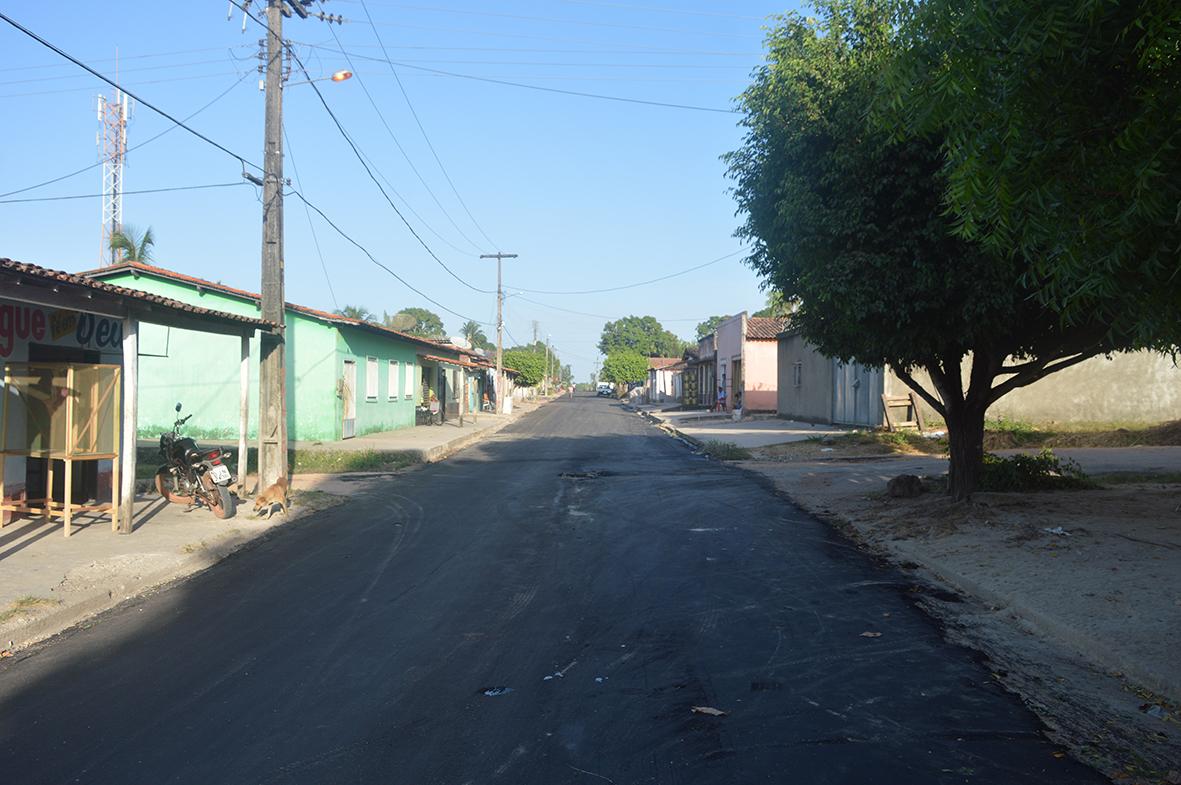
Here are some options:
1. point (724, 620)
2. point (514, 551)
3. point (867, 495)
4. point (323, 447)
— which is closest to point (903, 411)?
point (867, 495)

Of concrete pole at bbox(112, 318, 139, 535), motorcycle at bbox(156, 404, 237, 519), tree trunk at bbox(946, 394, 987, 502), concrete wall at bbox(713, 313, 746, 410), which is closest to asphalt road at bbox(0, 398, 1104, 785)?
concrete pole at bbox(112, 318, 139, 535)

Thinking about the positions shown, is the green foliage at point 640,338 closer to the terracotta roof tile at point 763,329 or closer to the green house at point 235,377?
the terracotta roof tile at point 763,329

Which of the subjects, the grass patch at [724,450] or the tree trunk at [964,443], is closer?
the tree trunk at [964,443]

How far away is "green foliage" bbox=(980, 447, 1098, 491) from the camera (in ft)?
41.9

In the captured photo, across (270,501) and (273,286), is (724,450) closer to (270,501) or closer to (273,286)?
(273,286)

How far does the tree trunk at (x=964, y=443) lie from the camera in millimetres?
11648

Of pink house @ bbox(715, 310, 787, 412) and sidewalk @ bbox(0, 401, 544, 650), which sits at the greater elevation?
pink house @ bbox(715, 310, 787, 412)

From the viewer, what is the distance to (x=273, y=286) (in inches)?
568

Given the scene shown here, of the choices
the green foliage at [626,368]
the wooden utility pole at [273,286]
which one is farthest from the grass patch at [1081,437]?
the green foliage at [626,368]

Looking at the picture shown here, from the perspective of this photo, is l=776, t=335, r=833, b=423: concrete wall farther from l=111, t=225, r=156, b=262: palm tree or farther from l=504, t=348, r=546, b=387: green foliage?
l=504, t=348, r=546, b=387: green foliage

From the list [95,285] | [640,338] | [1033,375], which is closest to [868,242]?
[1033,375]

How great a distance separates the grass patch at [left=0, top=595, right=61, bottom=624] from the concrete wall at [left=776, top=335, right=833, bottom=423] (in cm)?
2553

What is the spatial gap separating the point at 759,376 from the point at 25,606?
1662 inches

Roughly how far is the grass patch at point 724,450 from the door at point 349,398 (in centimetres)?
1065
